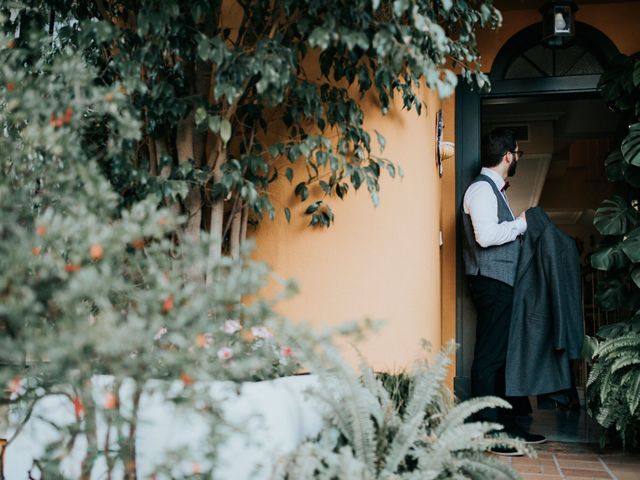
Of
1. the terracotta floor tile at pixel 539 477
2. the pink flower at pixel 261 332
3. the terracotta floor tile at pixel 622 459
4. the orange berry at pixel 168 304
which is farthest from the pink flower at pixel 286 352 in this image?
the terracotta floor tile at pixel 622 459

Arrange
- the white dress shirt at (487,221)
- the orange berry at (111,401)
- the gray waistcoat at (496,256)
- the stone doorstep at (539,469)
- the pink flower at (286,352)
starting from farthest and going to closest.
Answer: the gray waistcoat at (496,256)
the white dress shirt at (487,221)
the stone doorstep at (539,469)
the pink flower at (286,352)
the orange berry at (111,401)

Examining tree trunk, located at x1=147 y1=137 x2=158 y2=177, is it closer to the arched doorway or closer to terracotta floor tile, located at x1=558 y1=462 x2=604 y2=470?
the arched doorway

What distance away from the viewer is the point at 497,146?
4422mm

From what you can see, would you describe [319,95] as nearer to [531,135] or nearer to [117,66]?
[117,66]

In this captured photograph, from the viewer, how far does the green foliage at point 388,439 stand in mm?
2285

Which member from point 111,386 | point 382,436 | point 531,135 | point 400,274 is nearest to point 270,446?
point 382,436

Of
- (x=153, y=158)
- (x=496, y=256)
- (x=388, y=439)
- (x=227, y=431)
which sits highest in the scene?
(x=153, y=158)

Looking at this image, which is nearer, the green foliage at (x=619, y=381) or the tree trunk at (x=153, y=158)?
the tree trunk at (x=153, y=158)

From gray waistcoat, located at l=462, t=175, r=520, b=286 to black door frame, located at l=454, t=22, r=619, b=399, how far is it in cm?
43

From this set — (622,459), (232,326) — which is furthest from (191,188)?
(622,459)

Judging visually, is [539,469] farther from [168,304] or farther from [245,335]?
[168,304]

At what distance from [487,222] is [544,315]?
2.22ft

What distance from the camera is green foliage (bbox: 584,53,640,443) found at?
3881 mm

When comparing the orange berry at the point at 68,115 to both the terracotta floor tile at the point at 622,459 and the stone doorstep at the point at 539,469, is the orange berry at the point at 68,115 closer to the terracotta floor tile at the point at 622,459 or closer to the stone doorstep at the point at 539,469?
the stone doorstep at the point at 539,469
